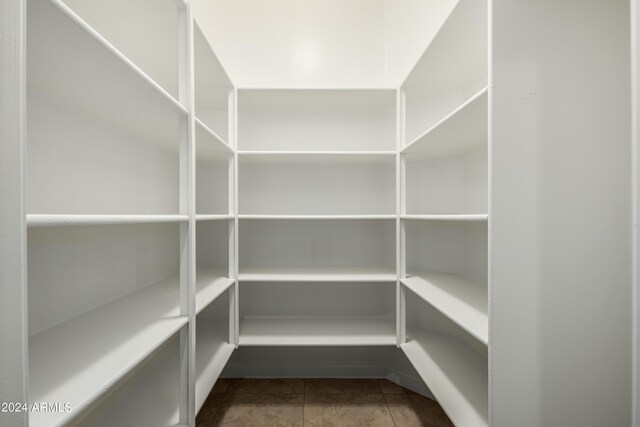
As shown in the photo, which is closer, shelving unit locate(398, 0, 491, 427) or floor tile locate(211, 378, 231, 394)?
shelving unit locate(398, 0, 491, 427)

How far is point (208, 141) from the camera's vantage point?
1.49 m

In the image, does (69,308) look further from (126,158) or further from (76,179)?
(126,158)

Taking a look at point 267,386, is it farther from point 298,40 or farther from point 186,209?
point 298,40

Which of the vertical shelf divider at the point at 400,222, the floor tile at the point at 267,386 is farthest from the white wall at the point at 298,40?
the floor tile at the point at 267,386

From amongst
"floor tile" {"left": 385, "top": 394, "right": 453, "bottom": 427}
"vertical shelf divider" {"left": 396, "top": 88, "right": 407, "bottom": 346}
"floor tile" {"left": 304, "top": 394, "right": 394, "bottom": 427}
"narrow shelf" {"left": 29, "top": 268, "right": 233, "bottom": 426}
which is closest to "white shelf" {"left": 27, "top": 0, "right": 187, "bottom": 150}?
"narrow shelf" {"left": 29, "top": 268, "right": 233, "bottom": 426}

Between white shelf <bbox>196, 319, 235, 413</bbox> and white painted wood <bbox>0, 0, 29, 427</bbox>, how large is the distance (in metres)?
0.91

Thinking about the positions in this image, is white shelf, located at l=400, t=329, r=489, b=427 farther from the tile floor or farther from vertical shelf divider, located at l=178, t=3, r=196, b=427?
vertical shelf divider, located at l=178, t=3, r=196, b=427

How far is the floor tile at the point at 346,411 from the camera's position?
5.30ft

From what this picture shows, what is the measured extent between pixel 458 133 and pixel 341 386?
5.55 ft

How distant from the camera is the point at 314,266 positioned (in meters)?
2.16

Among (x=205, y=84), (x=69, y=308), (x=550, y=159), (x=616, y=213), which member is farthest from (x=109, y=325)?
(x=616, y=213)

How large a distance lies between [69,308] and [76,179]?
1.56ft

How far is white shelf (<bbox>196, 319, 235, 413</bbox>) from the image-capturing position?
1329mm

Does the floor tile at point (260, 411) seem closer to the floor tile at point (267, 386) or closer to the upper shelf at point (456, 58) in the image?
the floor tile at point (267, 386)
